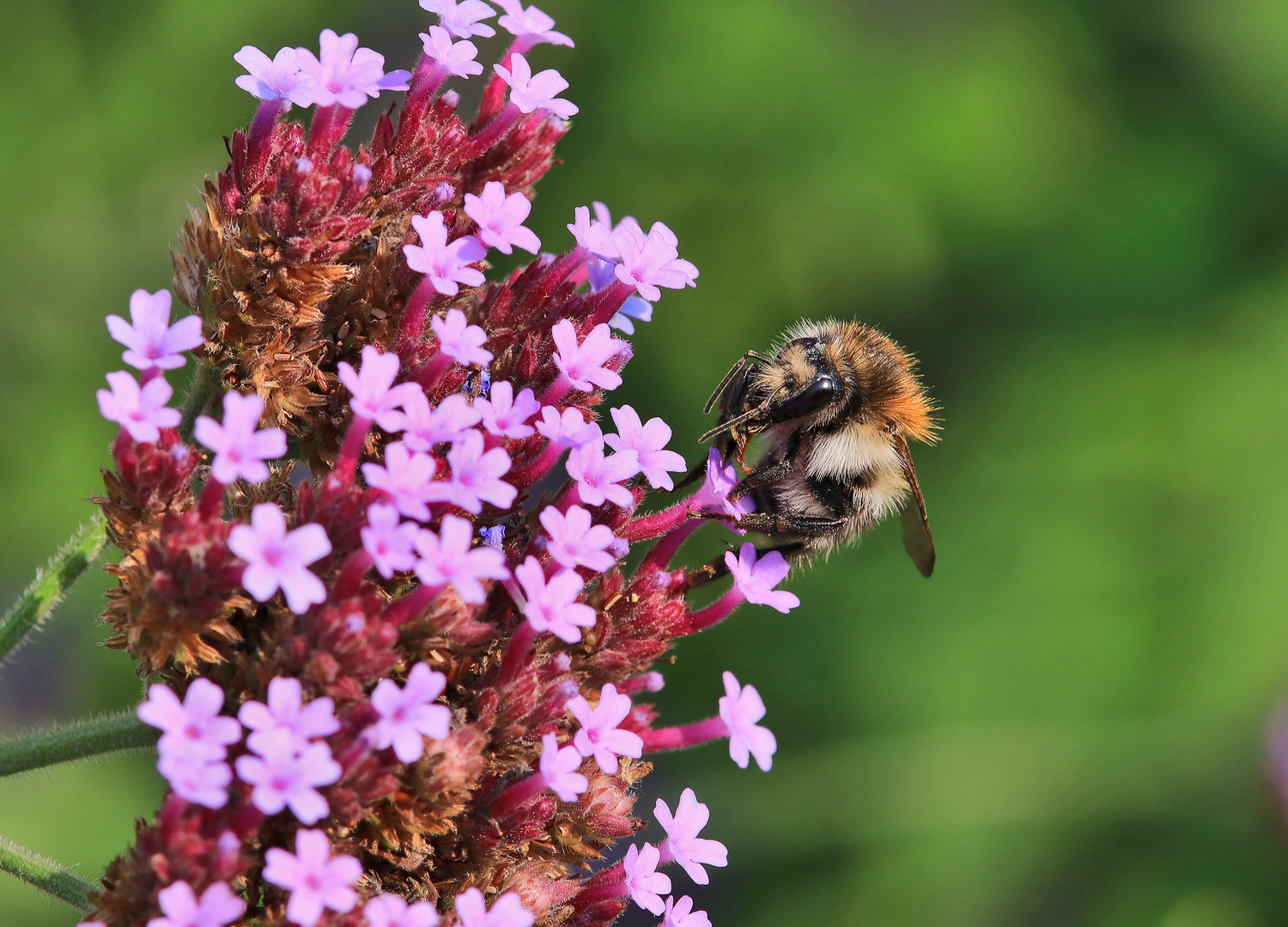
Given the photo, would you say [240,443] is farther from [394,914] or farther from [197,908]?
[394,914]

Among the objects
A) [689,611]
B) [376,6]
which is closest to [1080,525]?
[689,611]

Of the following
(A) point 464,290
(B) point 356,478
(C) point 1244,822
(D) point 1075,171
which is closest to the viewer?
(B) point 356,478

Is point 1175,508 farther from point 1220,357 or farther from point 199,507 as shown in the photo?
point 199,507

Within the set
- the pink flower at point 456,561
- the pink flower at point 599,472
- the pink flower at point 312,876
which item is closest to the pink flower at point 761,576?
the pink flower at point 599,472

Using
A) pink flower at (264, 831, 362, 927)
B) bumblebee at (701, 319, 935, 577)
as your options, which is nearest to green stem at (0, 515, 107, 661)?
pink flower at (264, 831, 362, 927)

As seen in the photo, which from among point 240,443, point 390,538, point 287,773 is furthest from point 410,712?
point 240,443

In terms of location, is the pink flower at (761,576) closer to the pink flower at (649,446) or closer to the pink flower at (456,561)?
the pink flower at (649,446)
